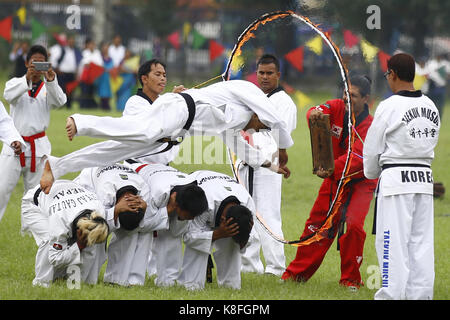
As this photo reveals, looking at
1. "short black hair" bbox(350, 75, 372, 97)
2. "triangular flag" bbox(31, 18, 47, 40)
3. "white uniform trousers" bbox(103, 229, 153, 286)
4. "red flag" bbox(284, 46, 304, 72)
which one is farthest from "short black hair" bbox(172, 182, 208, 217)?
"triangular flag" bbox(31, 18, 47, 40)

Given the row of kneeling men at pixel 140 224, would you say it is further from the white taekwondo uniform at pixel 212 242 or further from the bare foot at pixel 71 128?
the bare foot at pixel 71 128

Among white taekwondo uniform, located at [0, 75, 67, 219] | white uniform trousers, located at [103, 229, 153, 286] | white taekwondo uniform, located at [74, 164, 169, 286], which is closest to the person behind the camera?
white taekwondo uniform, located at [74, 164, 169, 286]

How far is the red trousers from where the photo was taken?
7824 mm

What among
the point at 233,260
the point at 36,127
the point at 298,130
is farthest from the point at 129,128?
the point at 36,127

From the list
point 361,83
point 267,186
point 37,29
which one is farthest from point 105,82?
point 361,83

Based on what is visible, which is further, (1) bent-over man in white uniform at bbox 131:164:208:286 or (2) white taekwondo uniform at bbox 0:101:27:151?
(2) white taekwondo uniform at bbox 0:101:27:151

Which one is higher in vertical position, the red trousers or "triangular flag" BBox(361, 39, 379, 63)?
"triangular flag" BBox(361, 39, 379, 63)

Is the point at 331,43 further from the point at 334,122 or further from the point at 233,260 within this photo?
the point at 233,260

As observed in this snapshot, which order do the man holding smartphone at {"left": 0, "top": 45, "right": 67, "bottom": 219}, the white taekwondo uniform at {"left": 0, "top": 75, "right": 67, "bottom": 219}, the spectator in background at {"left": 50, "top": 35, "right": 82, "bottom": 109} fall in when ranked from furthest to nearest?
1. the spectator in background at {"left": 50, "top": 35, "right": 82, "bottom": 109}
2. the white taekwondo uniform at {"left": 0, "top": 75, "right": 67, "bottom": 219}
3. the man holding smartphone at {"left": 0, "top": 45, "right": 67, "bottom": 219}

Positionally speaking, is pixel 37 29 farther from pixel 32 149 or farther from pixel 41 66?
pixel 41 66

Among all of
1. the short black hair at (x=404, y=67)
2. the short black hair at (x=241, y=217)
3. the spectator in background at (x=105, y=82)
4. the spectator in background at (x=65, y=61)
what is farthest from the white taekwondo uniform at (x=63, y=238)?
the spectator in background at (x=65, y=61)

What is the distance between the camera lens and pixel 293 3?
8.05m

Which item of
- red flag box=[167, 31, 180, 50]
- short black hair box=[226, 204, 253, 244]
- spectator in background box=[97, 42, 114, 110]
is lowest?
short black hair box=[226, 204, 253, 244]

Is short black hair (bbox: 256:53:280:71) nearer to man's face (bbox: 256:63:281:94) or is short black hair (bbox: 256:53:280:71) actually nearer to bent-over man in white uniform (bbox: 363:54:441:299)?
man's face (bbox: 256:63:281:94)
